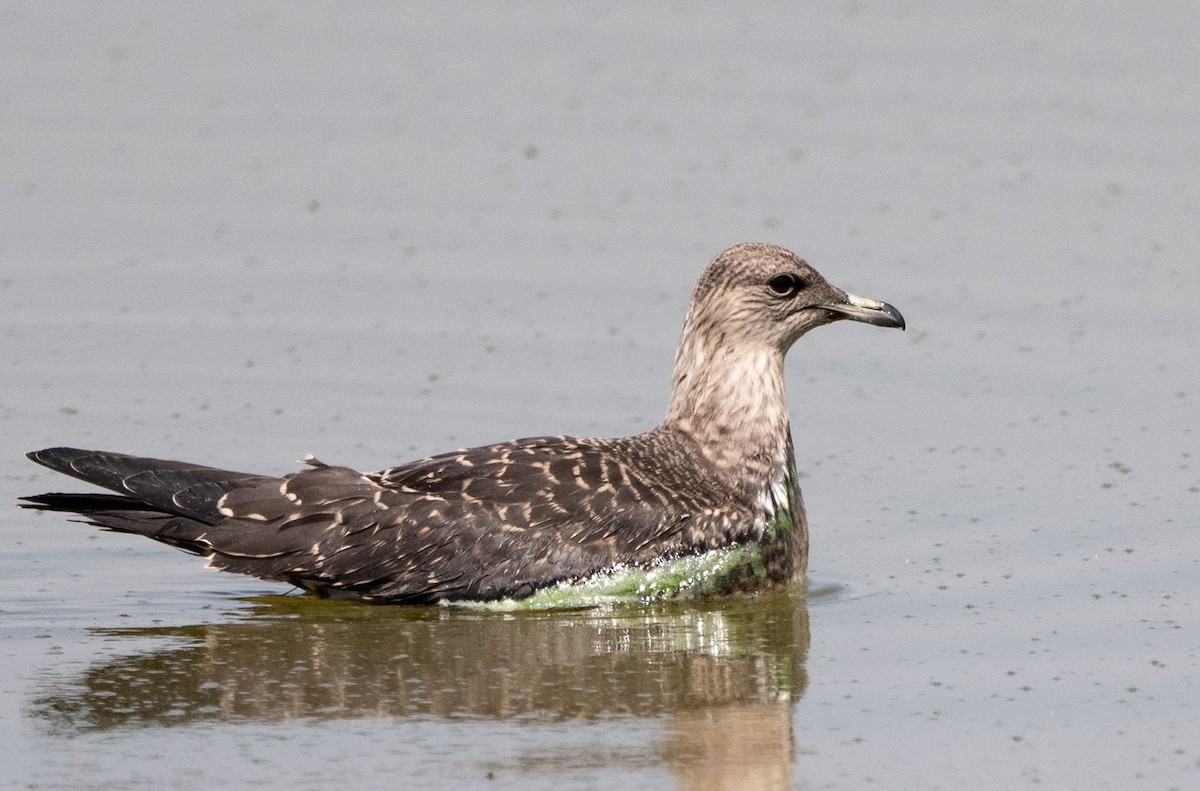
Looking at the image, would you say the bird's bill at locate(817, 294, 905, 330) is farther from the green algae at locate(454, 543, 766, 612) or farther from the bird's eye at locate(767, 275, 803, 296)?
the green algae at locate(454, 543, 766, 612)

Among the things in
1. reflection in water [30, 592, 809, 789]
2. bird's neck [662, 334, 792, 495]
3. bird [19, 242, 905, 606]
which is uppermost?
bird's neck [662, 334, 792, 495]

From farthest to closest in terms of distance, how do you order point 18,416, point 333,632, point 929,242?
point 929,242, point 18,416, point 333,632

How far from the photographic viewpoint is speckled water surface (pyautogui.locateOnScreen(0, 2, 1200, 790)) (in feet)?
27.1

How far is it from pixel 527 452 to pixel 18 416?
3589 mm

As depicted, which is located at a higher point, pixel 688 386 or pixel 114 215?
pixel 114 215

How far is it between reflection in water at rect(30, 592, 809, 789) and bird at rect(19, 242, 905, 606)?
0.15m

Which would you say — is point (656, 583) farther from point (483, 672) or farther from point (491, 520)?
point (483, 672)

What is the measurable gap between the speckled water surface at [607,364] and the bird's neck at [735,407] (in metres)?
0.65

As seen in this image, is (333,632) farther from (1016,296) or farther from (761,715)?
(1016,296)

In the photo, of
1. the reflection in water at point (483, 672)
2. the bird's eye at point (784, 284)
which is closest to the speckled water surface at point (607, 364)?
the reflection in water at point (483, 672)

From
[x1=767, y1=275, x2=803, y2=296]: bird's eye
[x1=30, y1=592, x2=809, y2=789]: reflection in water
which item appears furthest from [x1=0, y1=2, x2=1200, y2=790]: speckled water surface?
[x1=767, y1=275, x2=803, y2=296]: bird's eye

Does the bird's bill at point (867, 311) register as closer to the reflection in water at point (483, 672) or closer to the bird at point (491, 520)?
the bird at point (491, 520)

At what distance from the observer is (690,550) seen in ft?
32.4

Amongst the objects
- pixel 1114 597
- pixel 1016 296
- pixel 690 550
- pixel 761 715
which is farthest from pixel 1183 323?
pixel 761 715
